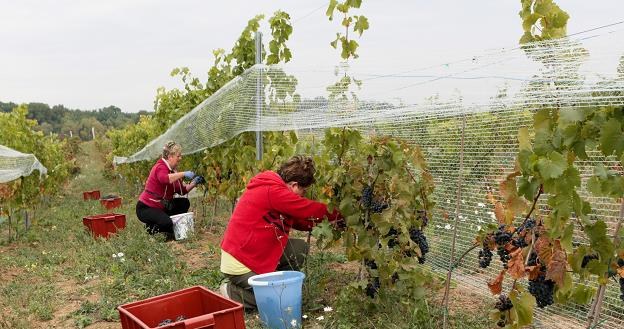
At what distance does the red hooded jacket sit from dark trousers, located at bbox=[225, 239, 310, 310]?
0.41 ft

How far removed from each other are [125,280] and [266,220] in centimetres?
160

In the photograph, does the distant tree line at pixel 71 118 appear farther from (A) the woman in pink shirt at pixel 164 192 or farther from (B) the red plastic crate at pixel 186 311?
(B) the red plastic crate at pixel 186 311

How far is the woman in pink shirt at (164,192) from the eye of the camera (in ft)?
20.6

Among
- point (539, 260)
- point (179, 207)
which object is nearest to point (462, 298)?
point (539, 260)

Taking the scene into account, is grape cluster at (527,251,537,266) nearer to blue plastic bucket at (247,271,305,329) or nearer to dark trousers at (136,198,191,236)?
blue plastic bucket at (247,271,305,329)

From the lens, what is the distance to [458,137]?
3.77 meters

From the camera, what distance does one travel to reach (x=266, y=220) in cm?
376

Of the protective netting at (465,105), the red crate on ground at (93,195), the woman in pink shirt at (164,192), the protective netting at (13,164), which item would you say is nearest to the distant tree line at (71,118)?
the red crate on ground at (93,195)

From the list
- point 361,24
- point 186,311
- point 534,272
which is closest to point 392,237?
point 534,272

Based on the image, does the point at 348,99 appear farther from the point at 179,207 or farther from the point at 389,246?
the point at 179,207

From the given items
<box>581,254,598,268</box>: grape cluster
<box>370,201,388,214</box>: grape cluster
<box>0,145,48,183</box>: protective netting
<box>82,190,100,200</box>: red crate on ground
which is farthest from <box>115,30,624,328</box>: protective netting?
<box>82,190,100,200</box>: red crate on ground

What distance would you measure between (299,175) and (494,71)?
1.53 meters

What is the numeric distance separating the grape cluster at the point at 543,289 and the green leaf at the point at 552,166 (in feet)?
1.88

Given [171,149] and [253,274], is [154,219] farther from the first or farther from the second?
[253,274]
